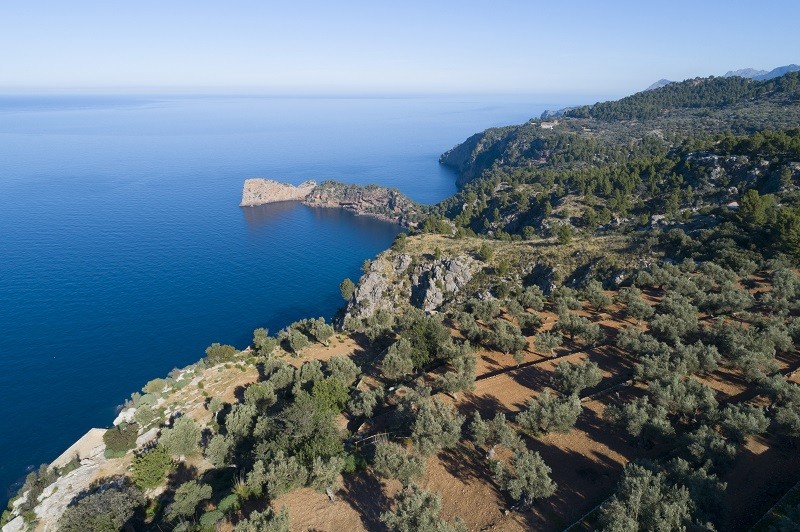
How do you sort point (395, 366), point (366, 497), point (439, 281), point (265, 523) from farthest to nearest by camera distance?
point (439, 281)
point (395, 366)
point (366, 497)
point (265, 523)

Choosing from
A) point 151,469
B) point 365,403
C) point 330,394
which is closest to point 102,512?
point 151,469

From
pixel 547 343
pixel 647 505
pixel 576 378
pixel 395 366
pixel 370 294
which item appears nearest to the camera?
pixel 647 505

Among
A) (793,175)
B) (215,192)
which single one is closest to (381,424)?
(793,175)

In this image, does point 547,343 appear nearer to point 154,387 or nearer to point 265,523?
point 265,523

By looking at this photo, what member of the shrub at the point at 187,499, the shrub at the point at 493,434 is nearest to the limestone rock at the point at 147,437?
the shrub at the point at 187,499

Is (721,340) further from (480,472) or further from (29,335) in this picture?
(29,335)

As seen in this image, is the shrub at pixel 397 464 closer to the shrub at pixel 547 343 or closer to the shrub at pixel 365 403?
the shrub at pixel 365 403

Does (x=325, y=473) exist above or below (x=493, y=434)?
below

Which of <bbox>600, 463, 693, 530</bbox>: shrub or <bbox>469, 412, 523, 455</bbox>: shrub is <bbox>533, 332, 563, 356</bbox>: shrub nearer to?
<bbox>469, 412, 523, 455</bbox>: shrub
